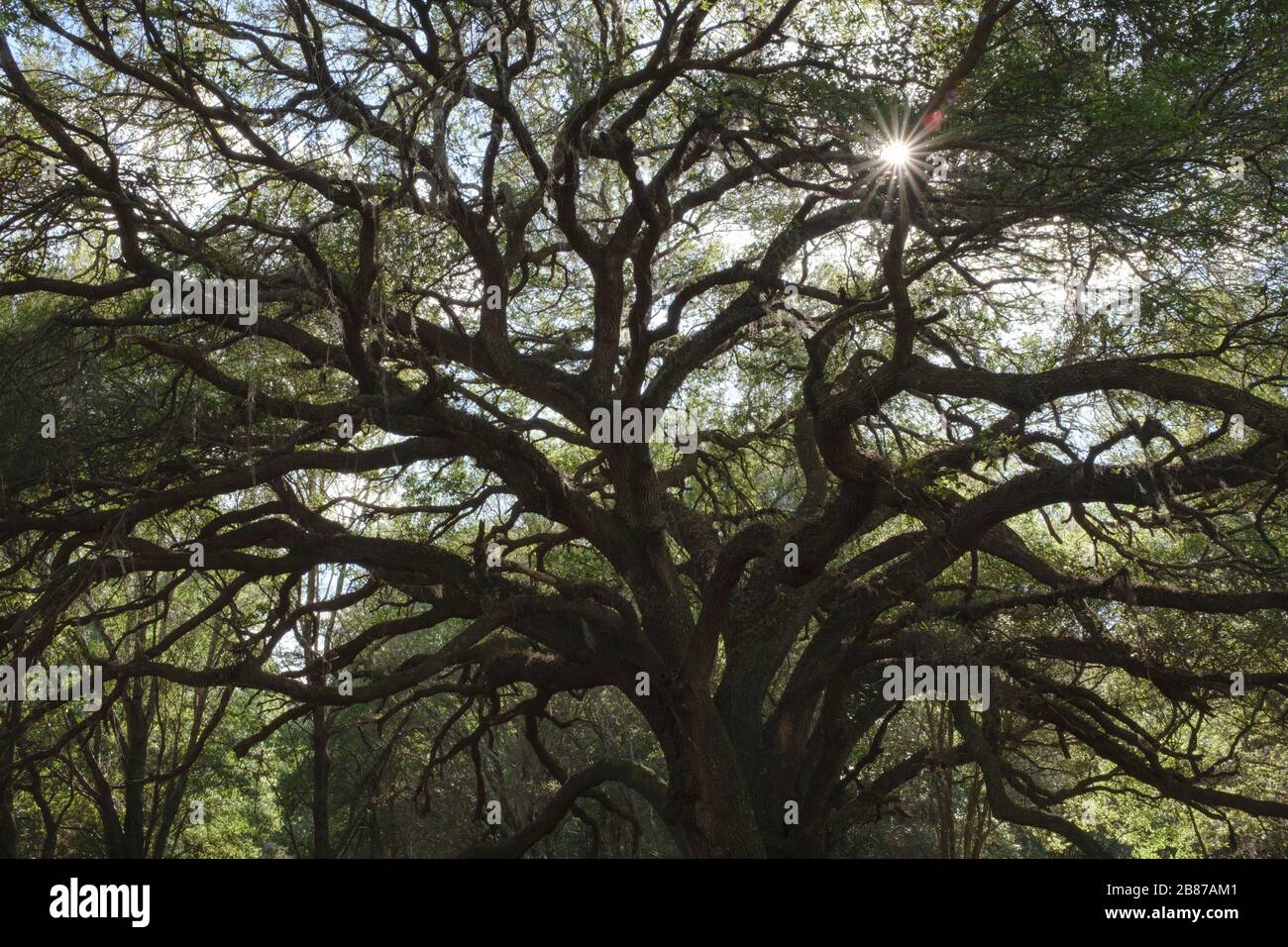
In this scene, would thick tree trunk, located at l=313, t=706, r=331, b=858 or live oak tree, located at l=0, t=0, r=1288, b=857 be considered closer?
live oak tree, located at l=0, t=0, r=1288, b=857

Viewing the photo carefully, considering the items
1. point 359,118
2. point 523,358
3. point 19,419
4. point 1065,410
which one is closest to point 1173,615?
point 1065,410

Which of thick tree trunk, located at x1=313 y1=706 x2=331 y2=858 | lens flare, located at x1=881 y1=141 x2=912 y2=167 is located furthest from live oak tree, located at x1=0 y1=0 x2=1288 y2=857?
thick tree trunk, located at x1=313 y1=706 x2=331 y2=858

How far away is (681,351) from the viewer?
8.29 meters

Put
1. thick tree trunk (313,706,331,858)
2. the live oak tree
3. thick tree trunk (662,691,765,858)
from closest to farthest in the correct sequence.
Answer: the live oak tree < thick tree trunk (662,691,765,858) < thick tree trunk (313,706,331,858)

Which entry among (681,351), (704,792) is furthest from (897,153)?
(704,792)

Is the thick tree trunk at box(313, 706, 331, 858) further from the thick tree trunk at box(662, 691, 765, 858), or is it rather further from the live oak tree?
the thick tree trunk at box(662, 691, 765, 858)

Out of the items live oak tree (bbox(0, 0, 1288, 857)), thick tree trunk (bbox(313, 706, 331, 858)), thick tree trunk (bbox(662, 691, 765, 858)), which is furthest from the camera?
thick tree trunk (bbox(313, 706, 331, 858))

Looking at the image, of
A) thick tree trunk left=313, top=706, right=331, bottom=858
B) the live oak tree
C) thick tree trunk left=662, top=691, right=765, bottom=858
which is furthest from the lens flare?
thick tree trunk left=313, top=706, right=331, bottom=858

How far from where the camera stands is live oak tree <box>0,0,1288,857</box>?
19.9ft

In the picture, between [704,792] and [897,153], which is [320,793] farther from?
[897,153]

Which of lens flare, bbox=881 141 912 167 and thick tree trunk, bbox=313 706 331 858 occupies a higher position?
lens flare, bbox=881 141 912 167

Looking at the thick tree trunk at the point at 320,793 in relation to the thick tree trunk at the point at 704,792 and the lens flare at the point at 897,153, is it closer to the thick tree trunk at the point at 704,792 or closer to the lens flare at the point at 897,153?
the thick tree trunk at the point at 704,792

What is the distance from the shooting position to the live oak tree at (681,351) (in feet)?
19.9
